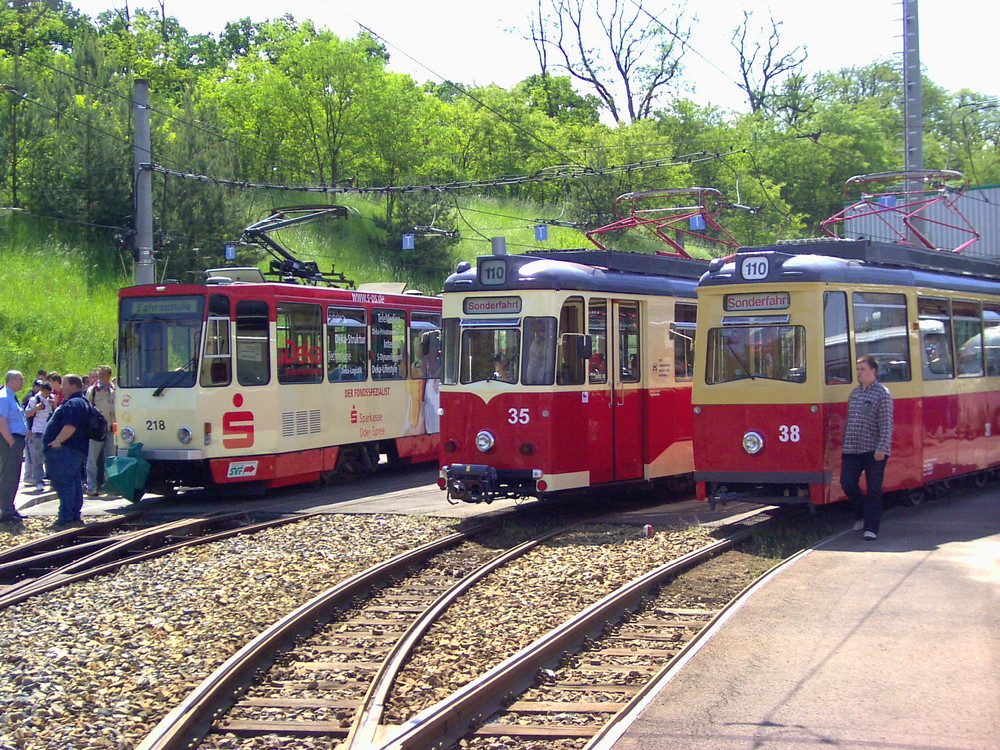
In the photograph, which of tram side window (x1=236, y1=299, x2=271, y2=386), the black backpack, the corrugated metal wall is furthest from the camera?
the corrugated metal wall

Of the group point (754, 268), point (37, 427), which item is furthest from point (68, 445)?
point (754, 268)

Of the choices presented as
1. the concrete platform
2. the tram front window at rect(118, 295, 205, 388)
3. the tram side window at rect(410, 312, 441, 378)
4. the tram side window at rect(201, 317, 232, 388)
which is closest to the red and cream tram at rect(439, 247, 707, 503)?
the tram side window at rect(201, 317, 232, 388)

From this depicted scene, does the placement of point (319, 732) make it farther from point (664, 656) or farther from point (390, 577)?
point (390, 577)

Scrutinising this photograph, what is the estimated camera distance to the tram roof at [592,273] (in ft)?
41.8

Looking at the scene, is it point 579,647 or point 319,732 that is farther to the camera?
point 579,647

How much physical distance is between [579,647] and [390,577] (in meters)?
2.78

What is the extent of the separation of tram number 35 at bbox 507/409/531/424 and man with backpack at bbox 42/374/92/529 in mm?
4754

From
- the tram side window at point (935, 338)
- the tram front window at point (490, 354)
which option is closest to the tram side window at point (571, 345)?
the tram front window at point (490, 354)

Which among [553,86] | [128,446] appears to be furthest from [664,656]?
[553,86]

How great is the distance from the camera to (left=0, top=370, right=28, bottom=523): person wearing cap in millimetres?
13391

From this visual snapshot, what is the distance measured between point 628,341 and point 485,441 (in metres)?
2.24

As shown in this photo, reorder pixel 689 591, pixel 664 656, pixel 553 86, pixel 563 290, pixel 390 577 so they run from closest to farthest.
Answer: pixel 664 656
pixel 689 591
pixel 390 577
pixel 563 290
pixel 553 86

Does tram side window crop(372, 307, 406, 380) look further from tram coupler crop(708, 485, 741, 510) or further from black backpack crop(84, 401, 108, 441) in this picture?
tram coupler crop(708, 485, 741, 510)

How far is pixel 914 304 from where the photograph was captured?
12.9 m
